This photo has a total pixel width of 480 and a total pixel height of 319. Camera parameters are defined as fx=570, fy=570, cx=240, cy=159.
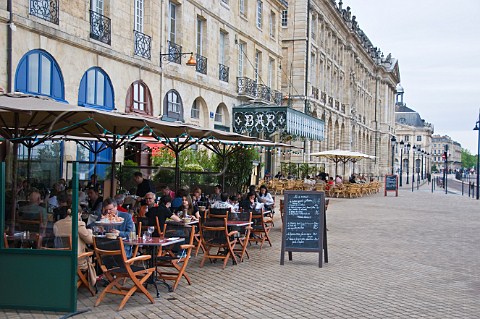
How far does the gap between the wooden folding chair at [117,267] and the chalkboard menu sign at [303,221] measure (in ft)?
12.1

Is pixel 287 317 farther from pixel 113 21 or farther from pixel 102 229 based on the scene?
pixel 113 21

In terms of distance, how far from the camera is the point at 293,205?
35.3 ft

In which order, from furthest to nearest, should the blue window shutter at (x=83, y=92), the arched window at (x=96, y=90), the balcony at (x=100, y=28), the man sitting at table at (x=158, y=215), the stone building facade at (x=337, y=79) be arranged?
1. the stone building facade at (x=337, y=79)
2. the balcony at (x=100, y=28)
3. the arched window at (x=96, y=90)
4. the blue window shutter at (x=83, y=92)
5. the man sitting at table at (x=158, y=215)

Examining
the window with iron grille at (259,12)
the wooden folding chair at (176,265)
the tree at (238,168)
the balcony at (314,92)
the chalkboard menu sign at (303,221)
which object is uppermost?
the window with iron grille at (259,12)

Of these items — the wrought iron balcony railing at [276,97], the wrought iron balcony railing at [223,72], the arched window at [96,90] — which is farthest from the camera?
the wrought iron balcony railing at [276,97]

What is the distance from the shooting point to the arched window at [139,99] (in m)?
20.6

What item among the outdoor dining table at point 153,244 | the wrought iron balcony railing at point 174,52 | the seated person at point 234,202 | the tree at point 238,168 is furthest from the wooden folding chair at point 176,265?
the wrought iron balcony railing at point 174,52

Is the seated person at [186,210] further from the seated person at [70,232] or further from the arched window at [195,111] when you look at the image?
the arched window at [195,111]

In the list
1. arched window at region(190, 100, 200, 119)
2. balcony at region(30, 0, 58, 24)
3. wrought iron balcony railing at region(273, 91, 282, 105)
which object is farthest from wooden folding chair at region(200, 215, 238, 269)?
wrought iron balcony railing at region(273, 91, 282, 105)

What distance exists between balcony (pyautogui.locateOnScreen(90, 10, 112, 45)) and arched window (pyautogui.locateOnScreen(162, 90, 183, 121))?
173 inches

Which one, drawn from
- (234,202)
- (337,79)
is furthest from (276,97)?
(337,79)

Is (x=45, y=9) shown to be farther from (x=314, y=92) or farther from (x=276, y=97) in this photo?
(x=314, y=92)

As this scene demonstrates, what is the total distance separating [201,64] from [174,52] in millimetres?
2586

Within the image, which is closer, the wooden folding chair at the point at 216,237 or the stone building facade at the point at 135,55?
the wooden folding chair at the point at 216,237
